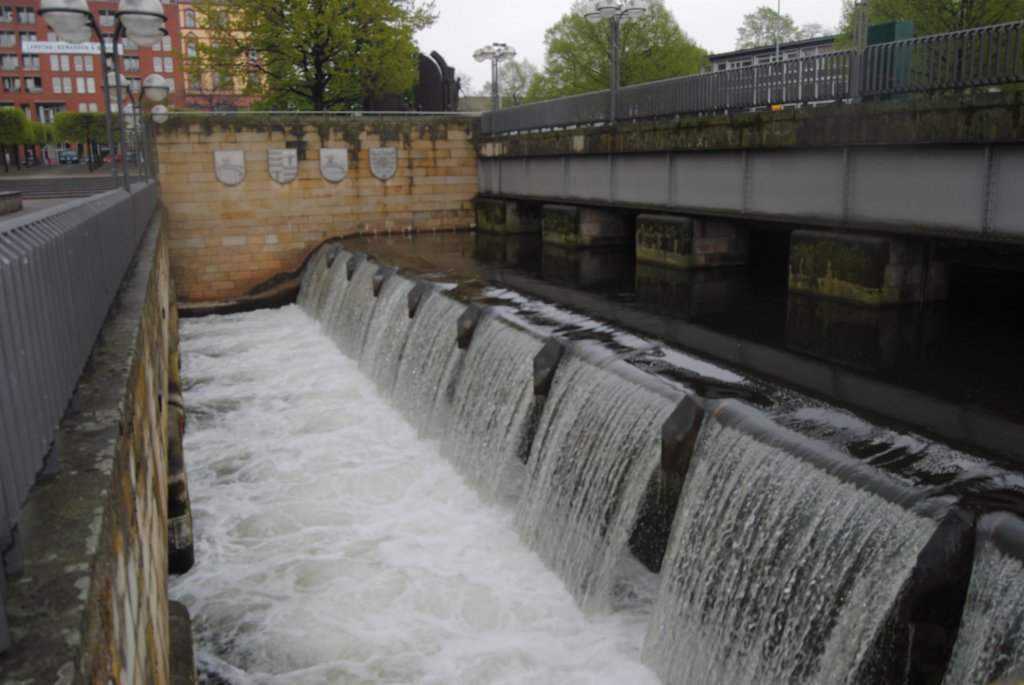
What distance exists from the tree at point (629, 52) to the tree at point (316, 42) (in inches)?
576

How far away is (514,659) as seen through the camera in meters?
7.68

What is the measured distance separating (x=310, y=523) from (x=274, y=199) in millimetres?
17393

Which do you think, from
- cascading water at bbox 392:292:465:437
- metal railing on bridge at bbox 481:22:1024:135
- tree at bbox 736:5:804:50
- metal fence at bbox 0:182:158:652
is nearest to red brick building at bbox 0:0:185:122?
tree at bbox 736:5:804:50

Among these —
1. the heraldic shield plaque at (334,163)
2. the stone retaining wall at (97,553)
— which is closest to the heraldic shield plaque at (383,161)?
the heraldic shield plaque at (334,163)

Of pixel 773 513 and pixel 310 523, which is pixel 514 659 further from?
pixel 310 523

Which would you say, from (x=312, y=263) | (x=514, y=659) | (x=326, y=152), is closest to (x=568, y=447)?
(x=514, y=659)

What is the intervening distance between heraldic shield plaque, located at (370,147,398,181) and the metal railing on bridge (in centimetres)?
761

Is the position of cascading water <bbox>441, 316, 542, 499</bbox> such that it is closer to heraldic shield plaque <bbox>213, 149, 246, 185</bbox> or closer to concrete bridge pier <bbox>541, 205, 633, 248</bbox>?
concrete bridge pier <bbox>541, 205, 633, 248</bbox>

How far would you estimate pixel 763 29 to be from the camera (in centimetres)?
7725

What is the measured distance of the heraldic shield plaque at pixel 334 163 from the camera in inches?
1056

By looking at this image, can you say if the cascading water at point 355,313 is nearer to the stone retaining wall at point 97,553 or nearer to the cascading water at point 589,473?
the cascading water at point 589,473

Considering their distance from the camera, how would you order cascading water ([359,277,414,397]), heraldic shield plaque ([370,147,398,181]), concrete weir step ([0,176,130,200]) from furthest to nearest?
1. concrete weir step ([0,176,130,200])
2. heraldic shield plaque ([370,147,398,181])
3. cascading water ([359,277,414,397])

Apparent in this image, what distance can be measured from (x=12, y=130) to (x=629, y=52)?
35385 millimetres

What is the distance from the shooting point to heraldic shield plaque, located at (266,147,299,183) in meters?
26.3
